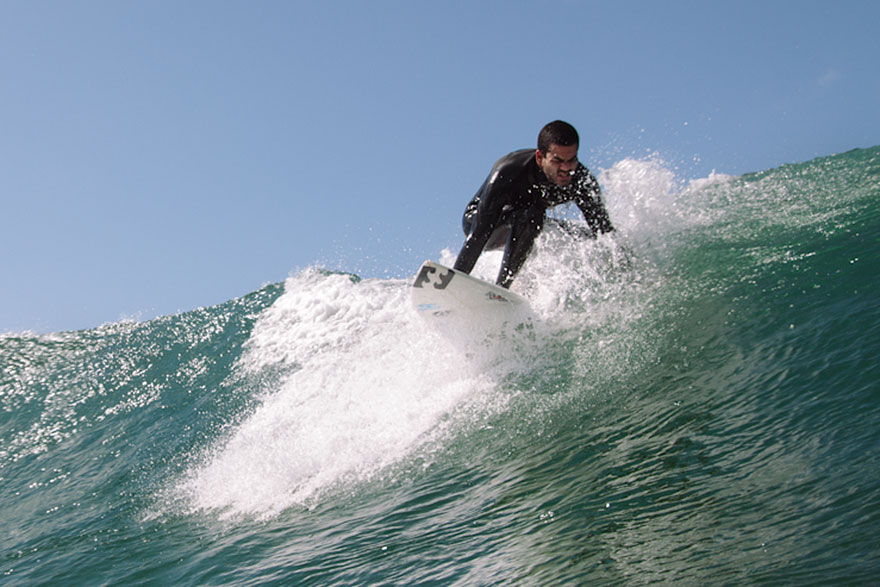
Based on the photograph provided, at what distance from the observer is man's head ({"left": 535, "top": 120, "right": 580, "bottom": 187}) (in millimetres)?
5016

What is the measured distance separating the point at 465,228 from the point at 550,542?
387 cm

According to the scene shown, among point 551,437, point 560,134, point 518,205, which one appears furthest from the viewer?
point 518,205

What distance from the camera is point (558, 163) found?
16.7 feet

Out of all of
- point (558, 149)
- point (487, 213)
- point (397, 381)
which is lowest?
point (397, 381)

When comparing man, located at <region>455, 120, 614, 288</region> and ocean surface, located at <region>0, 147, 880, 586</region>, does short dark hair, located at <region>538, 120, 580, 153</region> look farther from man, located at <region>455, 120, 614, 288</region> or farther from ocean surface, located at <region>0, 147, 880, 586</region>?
ocean surface, located at <region>0, 147, 880, 586</region>

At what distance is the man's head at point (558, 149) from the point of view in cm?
502

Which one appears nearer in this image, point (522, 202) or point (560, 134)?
point (560, 134)

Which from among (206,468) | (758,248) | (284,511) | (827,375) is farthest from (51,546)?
(758,248)

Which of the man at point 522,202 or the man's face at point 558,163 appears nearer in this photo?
the man's face at point 558,163

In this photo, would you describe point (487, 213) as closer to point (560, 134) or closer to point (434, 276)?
point (434, 276)

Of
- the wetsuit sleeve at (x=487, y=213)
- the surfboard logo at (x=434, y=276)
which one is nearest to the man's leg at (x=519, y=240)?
the wetsuit sleeve at (x=487, y=213)

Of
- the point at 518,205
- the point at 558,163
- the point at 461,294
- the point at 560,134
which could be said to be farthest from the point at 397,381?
the point at 560,134

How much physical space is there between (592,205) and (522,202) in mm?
617

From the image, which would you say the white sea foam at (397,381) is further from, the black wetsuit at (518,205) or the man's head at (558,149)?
the man's head at (558,149)
